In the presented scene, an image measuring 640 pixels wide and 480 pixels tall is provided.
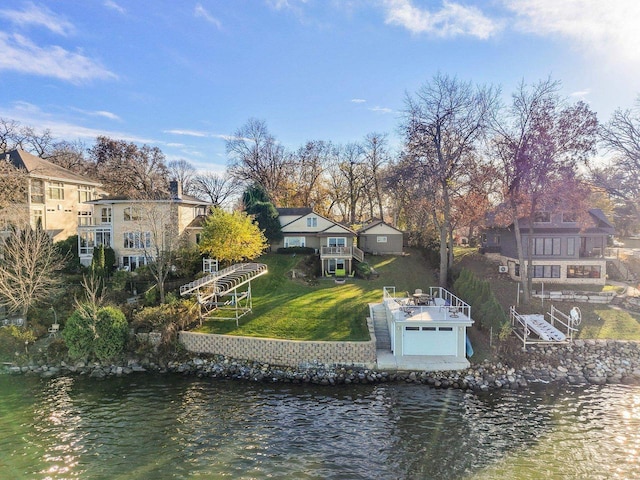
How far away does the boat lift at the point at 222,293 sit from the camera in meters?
23.0

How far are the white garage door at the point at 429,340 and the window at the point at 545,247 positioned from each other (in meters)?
15.2

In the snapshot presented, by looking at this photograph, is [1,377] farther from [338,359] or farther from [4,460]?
[338,359]

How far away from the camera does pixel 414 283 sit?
31.5m

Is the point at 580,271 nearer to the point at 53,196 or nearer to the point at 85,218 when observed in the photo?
the point at 85,218

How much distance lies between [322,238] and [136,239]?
16672mm

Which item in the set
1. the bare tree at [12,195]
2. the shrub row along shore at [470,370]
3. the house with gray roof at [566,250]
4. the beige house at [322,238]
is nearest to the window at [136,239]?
the bare tree at [12,195]

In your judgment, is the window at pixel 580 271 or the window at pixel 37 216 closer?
the window at pixel 580 271

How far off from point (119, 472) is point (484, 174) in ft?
86.1

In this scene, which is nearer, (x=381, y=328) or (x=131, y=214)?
(x=381, y=328)

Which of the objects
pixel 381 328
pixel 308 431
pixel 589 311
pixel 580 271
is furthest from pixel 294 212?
pixel 308 431

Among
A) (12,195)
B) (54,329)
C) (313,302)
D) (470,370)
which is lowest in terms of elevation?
(470,370)

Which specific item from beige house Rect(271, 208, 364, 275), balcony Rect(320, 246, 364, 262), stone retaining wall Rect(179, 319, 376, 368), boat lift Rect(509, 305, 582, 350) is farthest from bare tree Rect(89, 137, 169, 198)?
boat lift Rect(509, 305, 582, 350)

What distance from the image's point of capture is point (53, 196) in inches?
1320

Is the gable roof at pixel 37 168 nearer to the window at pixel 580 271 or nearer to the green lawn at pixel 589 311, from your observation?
the green lawn at pixel 589 311
